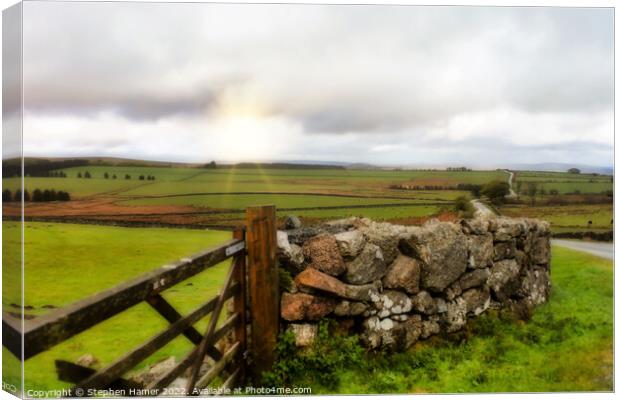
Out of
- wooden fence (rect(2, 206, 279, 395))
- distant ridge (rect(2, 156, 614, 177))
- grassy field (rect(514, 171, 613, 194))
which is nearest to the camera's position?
wooden fence (rect(2, 206, 279, 395))

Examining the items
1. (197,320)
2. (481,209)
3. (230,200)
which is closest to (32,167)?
(230,200)

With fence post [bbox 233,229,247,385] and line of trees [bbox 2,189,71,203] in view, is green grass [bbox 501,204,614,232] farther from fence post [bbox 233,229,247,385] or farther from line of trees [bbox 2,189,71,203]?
line of trees [bbox 2,189,71,203]

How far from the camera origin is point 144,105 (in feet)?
18.2

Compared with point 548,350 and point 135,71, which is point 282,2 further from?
point 548,350

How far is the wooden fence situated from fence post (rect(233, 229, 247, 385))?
0.03 feet

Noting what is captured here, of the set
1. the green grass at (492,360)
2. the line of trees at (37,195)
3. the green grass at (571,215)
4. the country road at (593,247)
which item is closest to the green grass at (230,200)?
the line of trees at (37,195)

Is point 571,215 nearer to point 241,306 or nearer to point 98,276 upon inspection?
point 241,306

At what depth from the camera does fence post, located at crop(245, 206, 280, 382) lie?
16.8 ft

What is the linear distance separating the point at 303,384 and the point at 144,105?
3538 millimetres

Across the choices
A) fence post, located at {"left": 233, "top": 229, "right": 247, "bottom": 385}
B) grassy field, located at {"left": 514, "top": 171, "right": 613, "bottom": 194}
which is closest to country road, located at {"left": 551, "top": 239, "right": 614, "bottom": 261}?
grassy field, located at {"left": 514, "top": 171, "right": 613, "bottom": 194}

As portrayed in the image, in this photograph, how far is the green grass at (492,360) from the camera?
213 inches

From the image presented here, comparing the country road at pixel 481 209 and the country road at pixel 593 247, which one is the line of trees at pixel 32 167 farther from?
the country road at pixel 593 247

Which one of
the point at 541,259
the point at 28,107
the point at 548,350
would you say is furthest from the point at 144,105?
the point at 541,259

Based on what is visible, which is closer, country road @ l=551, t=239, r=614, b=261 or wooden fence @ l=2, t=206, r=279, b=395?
wooden fence @ l=2, t=206, r=279, b=395
